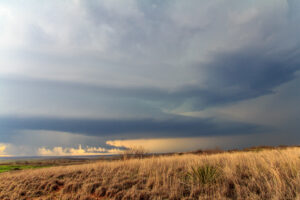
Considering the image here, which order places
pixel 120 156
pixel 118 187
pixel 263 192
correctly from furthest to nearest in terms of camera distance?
pixel 120 156, pixel 118 187, pixel 263 192

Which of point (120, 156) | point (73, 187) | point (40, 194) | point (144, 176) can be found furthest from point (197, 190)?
point (120, 156)

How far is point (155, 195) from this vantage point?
7938 millimetres

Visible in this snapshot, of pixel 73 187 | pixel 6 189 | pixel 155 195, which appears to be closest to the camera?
pixel 155 195

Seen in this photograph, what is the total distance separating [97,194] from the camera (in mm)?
9227

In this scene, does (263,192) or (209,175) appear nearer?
(263,192)

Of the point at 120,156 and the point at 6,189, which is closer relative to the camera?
the point at 6,189

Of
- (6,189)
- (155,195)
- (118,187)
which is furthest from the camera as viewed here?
(6,189)

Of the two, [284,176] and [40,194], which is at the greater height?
[284,176]

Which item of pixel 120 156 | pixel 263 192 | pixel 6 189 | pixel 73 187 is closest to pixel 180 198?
pixel 263 192

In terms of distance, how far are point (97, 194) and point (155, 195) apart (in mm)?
2952

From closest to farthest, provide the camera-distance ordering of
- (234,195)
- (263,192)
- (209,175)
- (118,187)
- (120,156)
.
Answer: (263,192) < (234,195) < (209,175) < (118,187) < (120,156)

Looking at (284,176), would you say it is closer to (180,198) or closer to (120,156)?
(180,198)

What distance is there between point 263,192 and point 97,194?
266 inches

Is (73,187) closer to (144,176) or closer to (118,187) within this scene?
(118,187)
